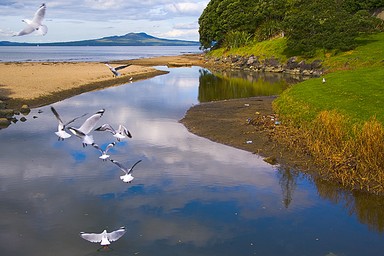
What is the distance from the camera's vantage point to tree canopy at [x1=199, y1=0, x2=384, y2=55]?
67.7 metres

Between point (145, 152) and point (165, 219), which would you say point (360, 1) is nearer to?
point (145, 152)

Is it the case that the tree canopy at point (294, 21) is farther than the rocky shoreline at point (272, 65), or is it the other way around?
the tree canopy at point (294, 21)

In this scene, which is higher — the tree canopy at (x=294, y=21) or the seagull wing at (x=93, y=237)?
the tree canopy at (x=294, y=21)

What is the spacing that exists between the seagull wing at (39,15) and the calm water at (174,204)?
7.07 metres

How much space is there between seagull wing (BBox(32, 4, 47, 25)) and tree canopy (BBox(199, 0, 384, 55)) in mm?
63805

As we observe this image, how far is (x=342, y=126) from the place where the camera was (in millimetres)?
19578

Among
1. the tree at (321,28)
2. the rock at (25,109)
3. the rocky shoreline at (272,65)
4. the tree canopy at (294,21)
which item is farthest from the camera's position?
the tree canopy at (294,21)

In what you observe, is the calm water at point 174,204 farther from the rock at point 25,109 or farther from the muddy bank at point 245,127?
the rock at point 25,109

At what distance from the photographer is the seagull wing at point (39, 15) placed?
24.7 ft

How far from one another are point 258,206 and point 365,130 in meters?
5.71

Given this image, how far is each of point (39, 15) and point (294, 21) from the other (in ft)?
236

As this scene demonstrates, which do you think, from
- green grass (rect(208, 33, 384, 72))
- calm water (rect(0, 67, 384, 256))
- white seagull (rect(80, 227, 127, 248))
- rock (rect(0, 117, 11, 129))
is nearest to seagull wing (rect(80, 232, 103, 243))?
white seagull (rect(80, 227, 127, 248))

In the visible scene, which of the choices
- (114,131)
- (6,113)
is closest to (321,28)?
(6,113)

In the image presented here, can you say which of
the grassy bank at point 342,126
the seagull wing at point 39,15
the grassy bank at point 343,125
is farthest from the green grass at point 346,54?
the seagull wing at point 39,15
